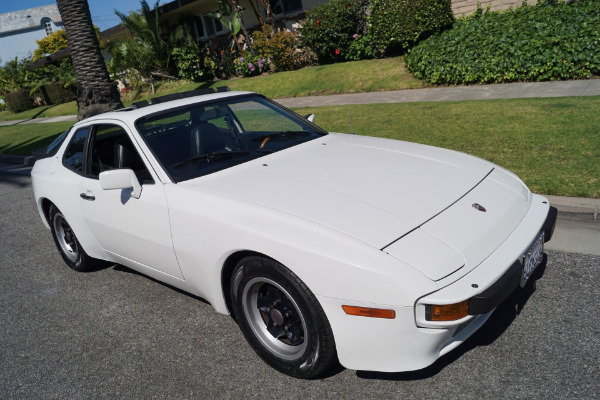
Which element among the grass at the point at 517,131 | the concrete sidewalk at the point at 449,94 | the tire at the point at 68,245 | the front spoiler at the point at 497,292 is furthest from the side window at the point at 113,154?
the concrete sidewalk at the point at 449,94

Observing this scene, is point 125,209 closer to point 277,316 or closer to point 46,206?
point 277,316

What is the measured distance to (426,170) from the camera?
3502mm

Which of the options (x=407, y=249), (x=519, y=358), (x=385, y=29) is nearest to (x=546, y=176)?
(x=519, y=358)

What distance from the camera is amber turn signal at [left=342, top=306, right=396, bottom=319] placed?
247cm

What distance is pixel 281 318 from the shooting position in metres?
2.93

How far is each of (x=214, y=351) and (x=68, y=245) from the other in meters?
2.48

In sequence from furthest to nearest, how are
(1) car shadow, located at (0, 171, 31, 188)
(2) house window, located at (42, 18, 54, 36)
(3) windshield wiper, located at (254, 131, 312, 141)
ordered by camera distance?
1. (2) house window, located at (42, 18, 54, 36)
2. (1) car shadow, located at (0, 171, 31, 188)
3. (3) windshield wiper, located at (254, 131, 312, 141)

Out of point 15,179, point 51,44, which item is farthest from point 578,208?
point 51,44

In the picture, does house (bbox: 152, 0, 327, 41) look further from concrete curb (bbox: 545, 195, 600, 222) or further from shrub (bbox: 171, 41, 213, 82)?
concrete curb (bbox: 545, 195, 600, 222)

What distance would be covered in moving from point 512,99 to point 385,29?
5.61 metres

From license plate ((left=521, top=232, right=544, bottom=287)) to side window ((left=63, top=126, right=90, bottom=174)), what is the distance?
351 cm

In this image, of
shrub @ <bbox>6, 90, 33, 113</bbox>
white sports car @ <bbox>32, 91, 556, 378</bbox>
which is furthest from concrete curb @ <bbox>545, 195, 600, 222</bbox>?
shrub @ <bbox>6, 90, 33, 113</bbox>

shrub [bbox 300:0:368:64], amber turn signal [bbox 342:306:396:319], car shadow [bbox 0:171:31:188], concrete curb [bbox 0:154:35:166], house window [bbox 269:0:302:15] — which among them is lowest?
car shadow [bbox 0:171:31:188]

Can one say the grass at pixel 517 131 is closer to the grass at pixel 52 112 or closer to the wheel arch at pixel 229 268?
the wheel arch at pixel 229 268
